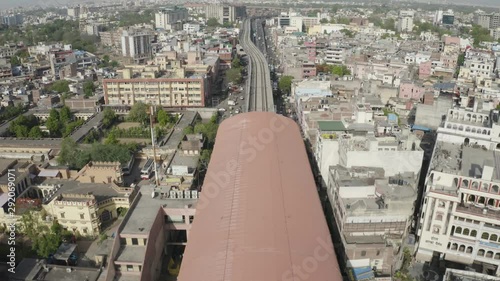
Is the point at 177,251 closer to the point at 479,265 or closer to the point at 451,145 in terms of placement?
the point at 479,265

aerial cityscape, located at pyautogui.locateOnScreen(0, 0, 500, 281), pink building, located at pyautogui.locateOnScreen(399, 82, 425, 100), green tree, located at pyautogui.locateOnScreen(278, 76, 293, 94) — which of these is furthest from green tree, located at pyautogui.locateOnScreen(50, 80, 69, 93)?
pink building, located at pyautogui.locateOnScreen(399, 82, 425, 100)

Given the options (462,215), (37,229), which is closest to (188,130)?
(37,229)

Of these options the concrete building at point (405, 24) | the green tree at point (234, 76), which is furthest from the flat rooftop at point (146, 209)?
the concrete building at point (405, 24)

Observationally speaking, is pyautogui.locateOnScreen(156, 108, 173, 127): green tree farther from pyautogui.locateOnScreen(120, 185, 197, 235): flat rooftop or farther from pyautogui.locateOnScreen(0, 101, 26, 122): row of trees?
pyautogui.locateOnScreen(120, 185, 197, 235): flat rooftop

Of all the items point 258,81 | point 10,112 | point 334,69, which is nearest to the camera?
point 10,112

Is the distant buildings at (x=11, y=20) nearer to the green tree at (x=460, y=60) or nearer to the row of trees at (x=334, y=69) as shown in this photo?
the row of trees at (x=334, y=69)

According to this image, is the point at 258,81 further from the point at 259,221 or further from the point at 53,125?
the point at 259,221
